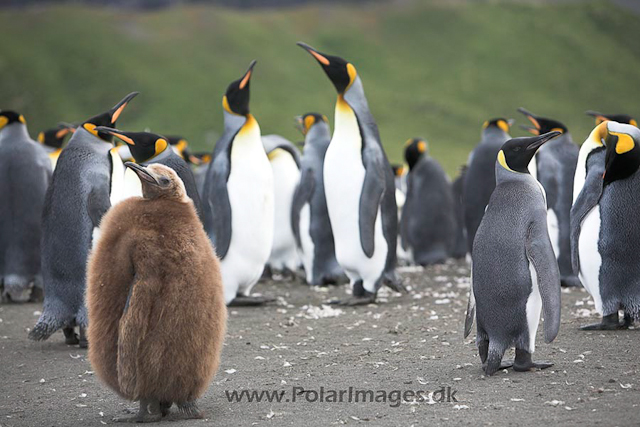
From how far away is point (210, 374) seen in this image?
3.78 m

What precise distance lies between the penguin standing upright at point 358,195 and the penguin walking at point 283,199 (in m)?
2.45

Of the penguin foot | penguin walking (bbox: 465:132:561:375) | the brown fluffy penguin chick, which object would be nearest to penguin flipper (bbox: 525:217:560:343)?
penguin walking (bbox: 465:132:561:375)

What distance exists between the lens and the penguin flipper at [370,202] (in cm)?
706

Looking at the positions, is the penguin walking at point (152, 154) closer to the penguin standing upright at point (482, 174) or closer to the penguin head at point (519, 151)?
the penguin head at point (519, 151)

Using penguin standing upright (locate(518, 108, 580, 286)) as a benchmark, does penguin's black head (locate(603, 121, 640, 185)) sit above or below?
above

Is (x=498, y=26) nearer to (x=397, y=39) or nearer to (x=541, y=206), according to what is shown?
(x=397, y=39)

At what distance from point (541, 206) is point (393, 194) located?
2.96m

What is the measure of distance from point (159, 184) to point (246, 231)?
3693mm

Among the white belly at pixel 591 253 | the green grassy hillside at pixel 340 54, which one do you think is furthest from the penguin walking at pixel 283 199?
the green grassy hillside at pixel 340 54

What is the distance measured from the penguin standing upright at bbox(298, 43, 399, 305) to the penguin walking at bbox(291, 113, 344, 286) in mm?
1194

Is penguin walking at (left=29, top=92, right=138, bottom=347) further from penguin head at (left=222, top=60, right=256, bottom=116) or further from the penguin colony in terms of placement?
penguin head at (left=222, top=60, right=256, bottom=116)

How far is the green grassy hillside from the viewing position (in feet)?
111

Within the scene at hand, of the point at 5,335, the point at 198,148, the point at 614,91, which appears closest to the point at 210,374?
the point at 5,335

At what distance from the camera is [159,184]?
3768 mm
